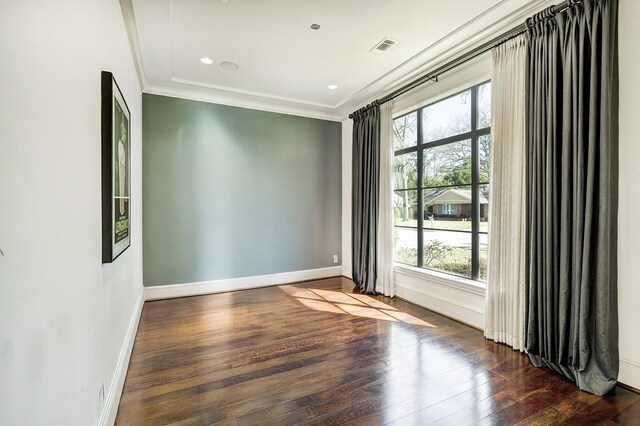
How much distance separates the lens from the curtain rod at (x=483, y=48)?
89.5 inches

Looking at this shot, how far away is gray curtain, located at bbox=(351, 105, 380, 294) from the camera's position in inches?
175

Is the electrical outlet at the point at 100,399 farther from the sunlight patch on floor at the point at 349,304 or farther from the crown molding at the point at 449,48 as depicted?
the crown molding at the point at 449,48

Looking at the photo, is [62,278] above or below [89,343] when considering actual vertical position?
above

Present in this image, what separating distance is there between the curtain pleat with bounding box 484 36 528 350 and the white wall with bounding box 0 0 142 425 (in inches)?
119

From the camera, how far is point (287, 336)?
2.98 metres

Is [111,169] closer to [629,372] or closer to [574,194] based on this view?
[574,194]

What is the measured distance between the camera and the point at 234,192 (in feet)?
15.2

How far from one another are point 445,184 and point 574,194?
1541mm

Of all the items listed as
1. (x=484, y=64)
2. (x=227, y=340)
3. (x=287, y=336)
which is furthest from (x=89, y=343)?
(x=484, y=64)

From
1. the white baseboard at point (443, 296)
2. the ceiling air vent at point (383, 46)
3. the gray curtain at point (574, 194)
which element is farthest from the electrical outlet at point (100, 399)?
the ceiling air vent at point (383, 46)

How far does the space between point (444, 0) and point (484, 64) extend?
3.02ft

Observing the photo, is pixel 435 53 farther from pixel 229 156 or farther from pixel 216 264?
pixel 216 264

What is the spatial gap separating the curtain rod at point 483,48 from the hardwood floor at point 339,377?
272 centimetres

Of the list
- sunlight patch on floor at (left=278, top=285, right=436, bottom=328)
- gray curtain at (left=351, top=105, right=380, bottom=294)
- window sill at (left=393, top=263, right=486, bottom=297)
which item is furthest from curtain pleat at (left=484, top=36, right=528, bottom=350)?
gray curtain at (left=351, top=105, right=380, bottom=294)
